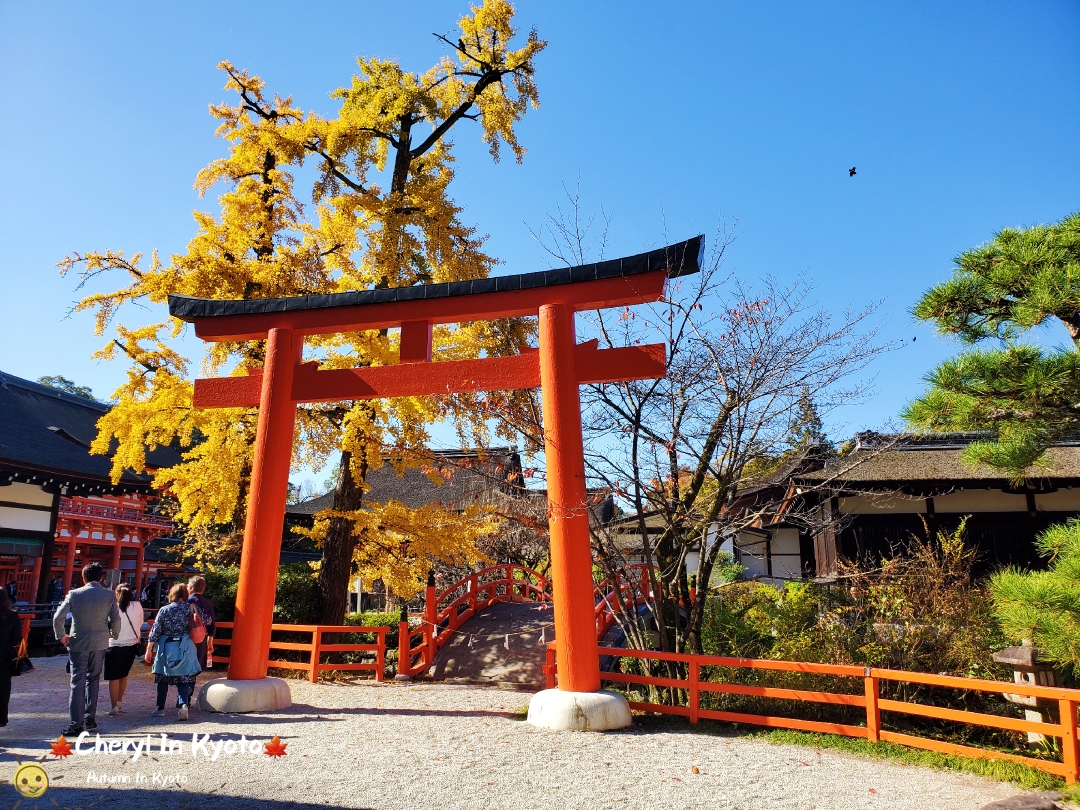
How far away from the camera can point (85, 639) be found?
19.7 feet

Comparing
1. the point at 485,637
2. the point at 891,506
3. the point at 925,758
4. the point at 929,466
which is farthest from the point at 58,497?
the point at 929,466

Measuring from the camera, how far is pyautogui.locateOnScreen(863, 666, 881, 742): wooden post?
19.9 ft

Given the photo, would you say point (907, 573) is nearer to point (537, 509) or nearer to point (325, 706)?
point (537, 509)

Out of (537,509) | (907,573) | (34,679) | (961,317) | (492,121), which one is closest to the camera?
(961,317)

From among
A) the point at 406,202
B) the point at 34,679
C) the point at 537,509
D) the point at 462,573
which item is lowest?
the point at 34,679

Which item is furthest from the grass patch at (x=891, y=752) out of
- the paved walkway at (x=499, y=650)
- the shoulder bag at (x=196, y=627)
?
the shoulder bag at (x=196, y=627)

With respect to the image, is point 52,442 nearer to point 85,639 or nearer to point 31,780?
point 85,639

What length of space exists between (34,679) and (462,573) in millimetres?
9518

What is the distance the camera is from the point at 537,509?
11.2 metres

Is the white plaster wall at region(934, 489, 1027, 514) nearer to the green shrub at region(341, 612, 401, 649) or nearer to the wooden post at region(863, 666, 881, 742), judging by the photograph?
the wooden post at region(863, 666, 881, 742)

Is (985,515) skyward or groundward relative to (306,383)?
groundward

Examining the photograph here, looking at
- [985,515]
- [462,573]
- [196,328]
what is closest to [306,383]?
[196,328]

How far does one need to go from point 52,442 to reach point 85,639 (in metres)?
12.4

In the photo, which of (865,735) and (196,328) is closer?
(865,735)
